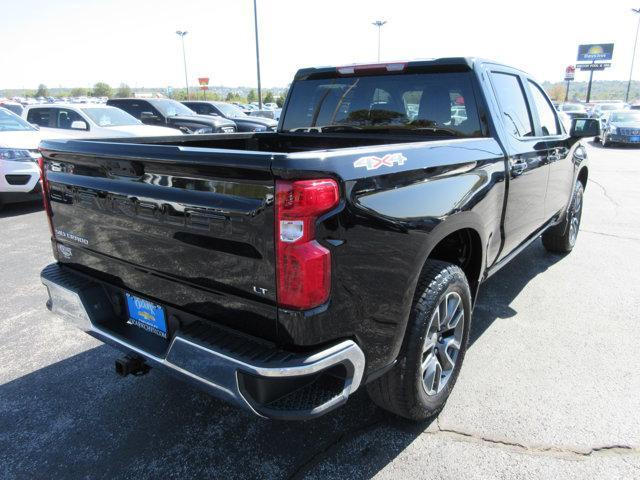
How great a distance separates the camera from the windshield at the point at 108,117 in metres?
10.1

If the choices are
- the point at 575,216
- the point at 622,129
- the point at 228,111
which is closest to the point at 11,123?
the point at 575,216

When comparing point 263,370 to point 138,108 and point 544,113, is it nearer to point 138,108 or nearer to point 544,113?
point 544,113

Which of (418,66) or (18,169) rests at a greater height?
(418,66)

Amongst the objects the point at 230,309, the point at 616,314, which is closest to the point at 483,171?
the point at 230,309

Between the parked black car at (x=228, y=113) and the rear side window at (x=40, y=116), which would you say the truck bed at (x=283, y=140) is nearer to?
the rear side window at (x=40, y=116)

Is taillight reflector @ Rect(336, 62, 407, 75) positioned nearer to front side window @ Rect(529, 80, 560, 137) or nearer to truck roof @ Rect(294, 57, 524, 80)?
truck roof @ Rect(294, 57, 524, 80)

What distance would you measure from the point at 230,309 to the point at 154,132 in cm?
973

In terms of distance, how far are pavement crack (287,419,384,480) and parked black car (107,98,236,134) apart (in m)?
11.9

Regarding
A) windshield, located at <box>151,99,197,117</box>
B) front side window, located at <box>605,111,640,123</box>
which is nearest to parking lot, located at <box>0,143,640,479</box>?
windshield, located at <box>151,99,197,117</box>

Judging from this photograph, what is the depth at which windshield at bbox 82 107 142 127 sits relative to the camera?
33.2 ft

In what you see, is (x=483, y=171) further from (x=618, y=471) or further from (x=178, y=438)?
(x=178, y=438)

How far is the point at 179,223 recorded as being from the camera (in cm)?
203

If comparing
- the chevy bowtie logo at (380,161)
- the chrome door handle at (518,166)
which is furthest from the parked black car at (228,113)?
the chevy bowtie logo at (380,161)

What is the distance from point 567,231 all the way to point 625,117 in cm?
1800
